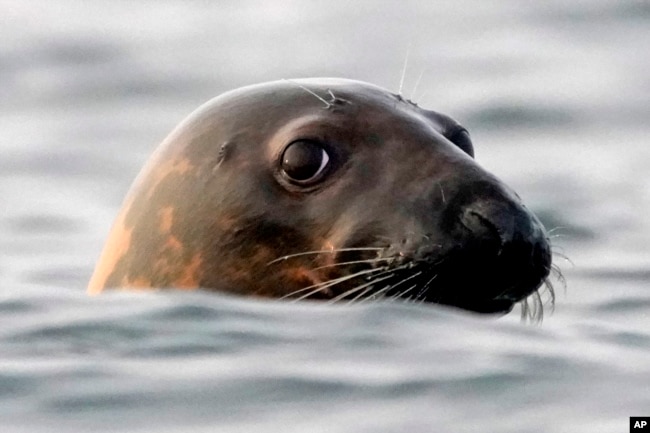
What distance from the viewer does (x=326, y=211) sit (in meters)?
7.98

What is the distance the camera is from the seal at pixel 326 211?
25.4 ft

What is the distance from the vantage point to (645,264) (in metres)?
11.7

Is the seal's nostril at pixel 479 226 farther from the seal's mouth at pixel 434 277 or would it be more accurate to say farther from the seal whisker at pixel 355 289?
the seal whisker at pixel 355 289

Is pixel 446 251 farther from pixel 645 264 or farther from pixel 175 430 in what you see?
pixel 645 264

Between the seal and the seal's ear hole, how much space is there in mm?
19

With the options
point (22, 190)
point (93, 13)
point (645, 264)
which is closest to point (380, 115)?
point (645, 264)

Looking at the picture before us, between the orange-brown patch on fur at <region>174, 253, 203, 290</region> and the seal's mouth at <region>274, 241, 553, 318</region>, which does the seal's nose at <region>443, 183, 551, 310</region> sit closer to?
the seal's mouth at <region>274, 241, 553, 318</region>

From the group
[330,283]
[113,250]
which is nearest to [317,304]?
[330,283]

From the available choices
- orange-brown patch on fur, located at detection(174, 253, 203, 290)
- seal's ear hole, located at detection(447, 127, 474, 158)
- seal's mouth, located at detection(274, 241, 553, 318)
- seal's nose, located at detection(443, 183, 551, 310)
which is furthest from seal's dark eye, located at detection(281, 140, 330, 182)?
seal's ear hole, located at detection(447, 127, 474, 158)

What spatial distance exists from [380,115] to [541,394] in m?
1.87

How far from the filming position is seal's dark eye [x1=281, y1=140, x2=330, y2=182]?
807 centimetres

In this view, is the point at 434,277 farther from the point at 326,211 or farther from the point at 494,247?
the point at 326,211

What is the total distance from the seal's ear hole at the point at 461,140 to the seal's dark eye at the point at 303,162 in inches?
30.3

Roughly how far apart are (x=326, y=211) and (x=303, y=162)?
24 centimetres
